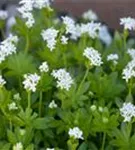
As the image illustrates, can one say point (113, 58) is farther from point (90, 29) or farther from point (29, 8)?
point (29, 8)

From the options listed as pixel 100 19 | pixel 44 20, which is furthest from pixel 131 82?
pixel 100 19

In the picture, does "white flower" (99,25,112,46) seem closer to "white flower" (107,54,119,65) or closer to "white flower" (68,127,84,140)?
"white flower" (107,54,119,65)

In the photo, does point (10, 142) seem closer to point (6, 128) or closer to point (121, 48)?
point (6, 128)

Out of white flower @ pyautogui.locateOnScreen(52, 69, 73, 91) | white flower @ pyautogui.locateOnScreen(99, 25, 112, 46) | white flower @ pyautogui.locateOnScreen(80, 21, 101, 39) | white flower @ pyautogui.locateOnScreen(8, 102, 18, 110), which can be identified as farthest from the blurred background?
white flower @ pyautogui.locateOnScreen(8, 102, 18, 110)

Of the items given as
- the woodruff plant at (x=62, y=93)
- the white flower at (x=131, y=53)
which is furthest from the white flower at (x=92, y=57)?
the white flower at (x=131, y=53)

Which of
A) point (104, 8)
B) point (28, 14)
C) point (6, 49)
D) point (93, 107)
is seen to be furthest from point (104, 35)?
point (93, 107)

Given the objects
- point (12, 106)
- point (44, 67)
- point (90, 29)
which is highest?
point (90, 29)
